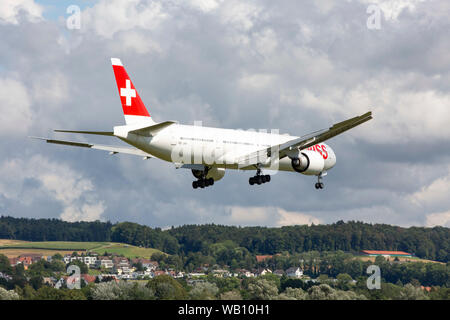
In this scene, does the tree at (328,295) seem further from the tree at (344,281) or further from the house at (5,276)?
the house at (5,276)

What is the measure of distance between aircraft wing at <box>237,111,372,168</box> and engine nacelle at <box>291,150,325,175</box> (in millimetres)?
1929

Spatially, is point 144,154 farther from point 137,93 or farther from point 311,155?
point 311,155

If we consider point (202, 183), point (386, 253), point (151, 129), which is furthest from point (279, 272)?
point (151, 129)

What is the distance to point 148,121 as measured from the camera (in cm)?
6119

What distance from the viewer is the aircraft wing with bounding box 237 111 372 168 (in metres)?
57.2

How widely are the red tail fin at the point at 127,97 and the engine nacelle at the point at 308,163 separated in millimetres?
13535

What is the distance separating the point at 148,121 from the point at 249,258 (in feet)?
460

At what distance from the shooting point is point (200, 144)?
6112 cm

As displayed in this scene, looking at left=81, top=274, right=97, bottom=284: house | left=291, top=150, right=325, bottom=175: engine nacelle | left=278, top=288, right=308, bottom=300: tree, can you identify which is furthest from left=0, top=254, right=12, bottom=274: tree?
left=291, top=150, right=325, bottom=175: engine nacelle

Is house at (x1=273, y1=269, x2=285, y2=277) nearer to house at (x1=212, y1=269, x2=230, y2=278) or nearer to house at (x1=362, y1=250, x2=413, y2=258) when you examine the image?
house at (x1=212, y1=269, x2=230, y2=278)

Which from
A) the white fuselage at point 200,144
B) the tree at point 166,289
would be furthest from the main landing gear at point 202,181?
the tree at point 166,289

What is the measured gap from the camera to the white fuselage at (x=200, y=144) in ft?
195
